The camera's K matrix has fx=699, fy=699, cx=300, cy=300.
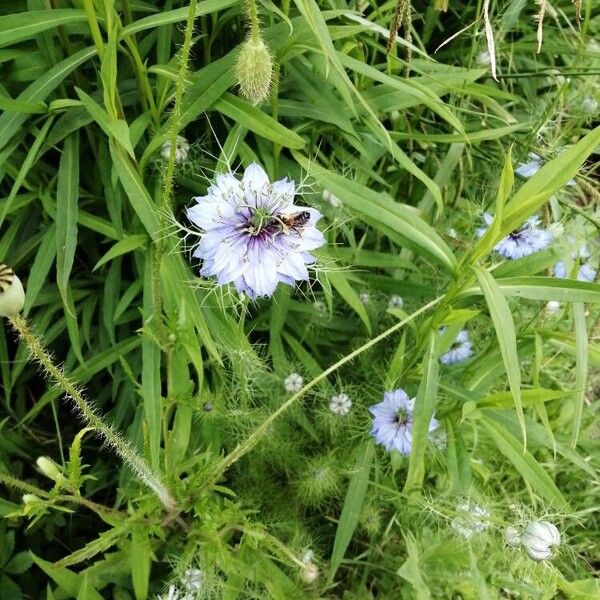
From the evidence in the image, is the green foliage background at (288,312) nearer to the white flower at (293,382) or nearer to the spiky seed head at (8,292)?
the white flower at (293,382)

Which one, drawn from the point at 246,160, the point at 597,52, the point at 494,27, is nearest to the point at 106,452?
the point at 246,160

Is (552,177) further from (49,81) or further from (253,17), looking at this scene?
(49,81)

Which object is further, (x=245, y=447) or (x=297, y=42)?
(x=297, y=42)

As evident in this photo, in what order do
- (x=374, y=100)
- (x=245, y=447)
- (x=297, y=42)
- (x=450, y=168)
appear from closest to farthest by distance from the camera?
(x=245, y=447) → (x=297, y=42) → (x=374, y=100) → (x=450, y=168)

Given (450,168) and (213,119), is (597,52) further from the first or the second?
(213,119)

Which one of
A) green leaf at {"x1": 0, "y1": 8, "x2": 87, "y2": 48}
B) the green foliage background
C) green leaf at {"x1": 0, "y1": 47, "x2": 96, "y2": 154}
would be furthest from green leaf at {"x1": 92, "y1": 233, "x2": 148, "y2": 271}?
green leaf at {"x1": 0, "y1": 8, "x2": 87, "y2": 48}

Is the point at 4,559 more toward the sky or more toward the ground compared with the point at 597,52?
more toward the ground

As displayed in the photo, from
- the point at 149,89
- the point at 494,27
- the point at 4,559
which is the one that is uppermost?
the point at 149,89
